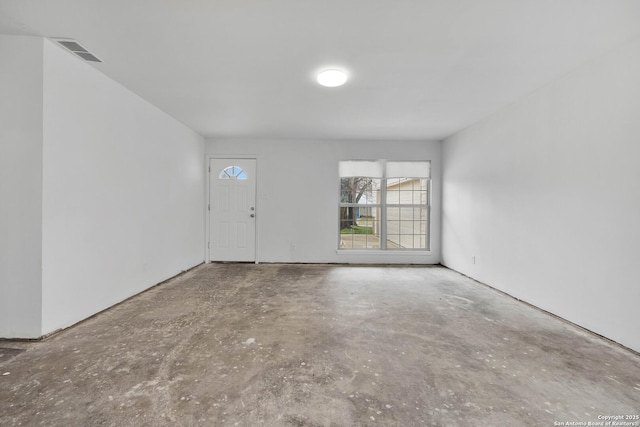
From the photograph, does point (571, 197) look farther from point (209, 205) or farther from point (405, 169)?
point (209, 205)

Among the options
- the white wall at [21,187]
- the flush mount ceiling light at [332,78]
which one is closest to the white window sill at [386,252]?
the flush mount ceiling light at [332,78]

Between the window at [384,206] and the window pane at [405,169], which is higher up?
the window pane at [405,169]

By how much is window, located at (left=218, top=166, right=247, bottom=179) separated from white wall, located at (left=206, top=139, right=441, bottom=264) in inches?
9.7

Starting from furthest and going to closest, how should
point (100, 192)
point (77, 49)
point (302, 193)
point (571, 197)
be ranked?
1. point (302, 193)
2. point (100, 192)
3. point (571, 197)
4. point (77, 49)

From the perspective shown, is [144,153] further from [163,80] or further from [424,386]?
[424,386]

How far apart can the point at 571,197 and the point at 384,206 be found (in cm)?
300

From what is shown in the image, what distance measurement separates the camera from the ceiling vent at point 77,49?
7.43 feet

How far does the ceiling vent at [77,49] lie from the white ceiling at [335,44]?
71mm

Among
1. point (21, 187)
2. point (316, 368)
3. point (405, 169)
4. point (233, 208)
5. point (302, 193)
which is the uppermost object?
point (405, 169)

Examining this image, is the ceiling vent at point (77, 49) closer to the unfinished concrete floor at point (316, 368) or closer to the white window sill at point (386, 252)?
the unfinished concrete floor at point (316, 368)

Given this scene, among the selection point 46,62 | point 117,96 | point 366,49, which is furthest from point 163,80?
point 366,49

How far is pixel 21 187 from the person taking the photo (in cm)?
222

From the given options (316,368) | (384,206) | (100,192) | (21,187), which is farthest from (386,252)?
(21,187)

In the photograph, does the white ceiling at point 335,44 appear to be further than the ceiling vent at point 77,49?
No
